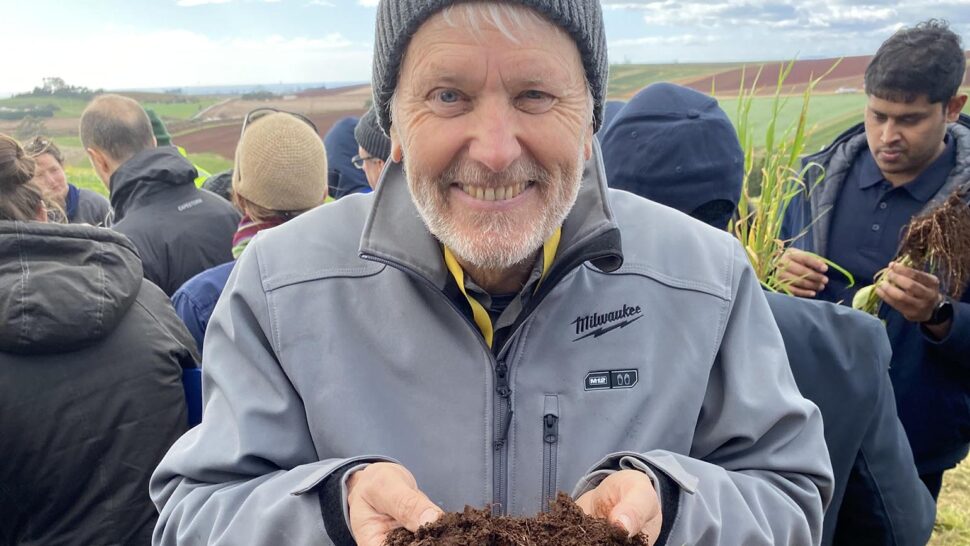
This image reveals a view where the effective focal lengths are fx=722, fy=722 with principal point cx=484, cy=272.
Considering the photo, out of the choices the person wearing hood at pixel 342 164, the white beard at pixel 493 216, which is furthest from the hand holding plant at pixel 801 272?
the person wearing hood at pixel 342 164

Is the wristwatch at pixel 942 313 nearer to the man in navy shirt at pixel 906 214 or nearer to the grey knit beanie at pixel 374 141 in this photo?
the man in navy shirt at pixel 906 214

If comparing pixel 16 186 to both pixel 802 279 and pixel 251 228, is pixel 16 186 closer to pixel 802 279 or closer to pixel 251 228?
pixel 251 228

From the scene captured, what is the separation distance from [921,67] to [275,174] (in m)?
3.12

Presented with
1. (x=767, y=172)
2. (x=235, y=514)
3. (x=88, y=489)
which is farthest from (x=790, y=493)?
(x=88, y=489)

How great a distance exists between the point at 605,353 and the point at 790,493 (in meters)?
0.52

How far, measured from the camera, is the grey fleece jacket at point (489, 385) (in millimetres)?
1584

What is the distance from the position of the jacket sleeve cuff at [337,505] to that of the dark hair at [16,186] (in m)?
1.82

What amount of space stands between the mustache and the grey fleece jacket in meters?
0.13

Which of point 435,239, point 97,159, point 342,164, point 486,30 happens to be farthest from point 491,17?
point 342,164

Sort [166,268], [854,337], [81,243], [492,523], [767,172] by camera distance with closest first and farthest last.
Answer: [492,523] < [854,337] < [81,243] < [767,172] < [166,268]

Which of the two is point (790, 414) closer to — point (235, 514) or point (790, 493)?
point (790, 493)

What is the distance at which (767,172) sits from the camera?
3.20 meters

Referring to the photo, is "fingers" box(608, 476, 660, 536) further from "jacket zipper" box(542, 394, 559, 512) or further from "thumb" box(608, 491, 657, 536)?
"jacket zipper" box(542, 394, 559, 512)

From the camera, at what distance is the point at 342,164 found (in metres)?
6.11
